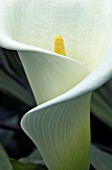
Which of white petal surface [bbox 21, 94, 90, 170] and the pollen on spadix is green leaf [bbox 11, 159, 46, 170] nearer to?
white petal surface [bbox 21, 94, 90, 170]

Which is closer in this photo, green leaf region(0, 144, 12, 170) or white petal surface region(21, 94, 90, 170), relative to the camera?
white petal surface region(21, 94, 90, 170)

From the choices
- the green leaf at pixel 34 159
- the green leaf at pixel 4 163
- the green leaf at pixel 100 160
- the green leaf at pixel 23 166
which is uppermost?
Result: the green leaf at pixel 4 163

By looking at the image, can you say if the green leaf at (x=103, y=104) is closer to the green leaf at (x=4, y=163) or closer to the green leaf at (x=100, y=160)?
the green leaf at (x=100, y=160)

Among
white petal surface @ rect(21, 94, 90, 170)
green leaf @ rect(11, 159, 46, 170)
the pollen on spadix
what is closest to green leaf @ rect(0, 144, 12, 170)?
green leaf @ rect(11, 159, 46, 170)

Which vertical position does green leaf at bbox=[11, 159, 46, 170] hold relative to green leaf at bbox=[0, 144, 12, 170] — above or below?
below

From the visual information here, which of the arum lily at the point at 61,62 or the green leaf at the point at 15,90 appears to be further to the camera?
the green leaf at the point at 15,90

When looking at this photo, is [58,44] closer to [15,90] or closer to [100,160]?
[100,160]

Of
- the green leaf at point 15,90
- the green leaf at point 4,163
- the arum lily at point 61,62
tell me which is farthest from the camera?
the green leaf at point 15,90

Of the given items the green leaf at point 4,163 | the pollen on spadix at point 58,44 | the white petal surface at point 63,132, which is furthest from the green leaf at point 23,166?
the pollen on spadix at point 58,44
